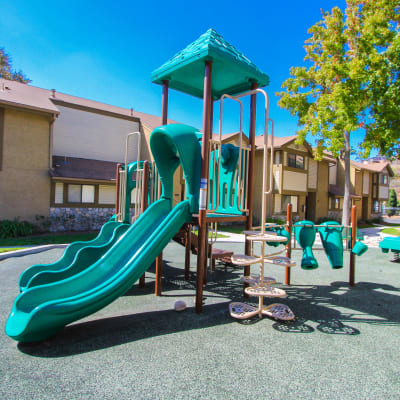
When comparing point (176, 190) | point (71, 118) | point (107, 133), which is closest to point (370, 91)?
point (176, 190)

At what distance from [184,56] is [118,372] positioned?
492 cm

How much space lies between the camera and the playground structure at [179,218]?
12.1ft

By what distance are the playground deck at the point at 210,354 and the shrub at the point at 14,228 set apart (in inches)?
342

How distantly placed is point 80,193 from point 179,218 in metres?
13.3

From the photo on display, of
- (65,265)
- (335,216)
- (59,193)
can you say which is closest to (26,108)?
(59,193)

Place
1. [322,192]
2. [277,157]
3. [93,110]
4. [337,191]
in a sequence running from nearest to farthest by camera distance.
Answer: [93,110] → [277,157] → [322,192] → [337,191]

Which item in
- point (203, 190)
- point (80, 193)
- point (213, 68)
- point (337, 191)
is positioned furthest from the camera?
point (337, 191)

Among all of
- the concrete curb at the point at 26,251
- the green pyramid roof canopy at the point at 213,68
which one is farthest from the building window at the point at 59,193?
the green pyramid roof canopy at the point at 213,68

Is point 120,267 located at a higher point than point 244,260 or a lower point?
lower

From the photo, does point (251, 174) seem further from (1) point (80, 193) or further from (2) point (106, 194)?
(2) point (106, 194)

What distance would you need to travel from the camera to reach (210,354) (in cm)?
340

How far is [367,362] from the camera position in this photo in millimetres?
3311

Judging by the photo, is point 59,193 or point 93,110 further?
point 93,110

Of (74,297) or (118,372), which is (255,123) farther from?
(118,372)
